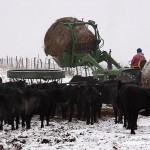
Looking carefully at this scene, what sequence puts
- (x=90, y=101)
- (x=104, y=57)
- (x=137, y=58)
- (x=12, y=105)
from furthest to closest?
1. (x=104, y=57)
2. (x=137, y=58)
3. (x=90, y=101)
4. (x=12, y=105)

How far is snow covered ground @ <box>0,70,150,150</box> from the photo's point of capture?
9.29 metres

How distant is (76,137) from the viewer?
34.0 ft

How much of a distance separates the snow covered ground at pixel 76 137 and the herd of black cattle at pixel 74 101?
40cm

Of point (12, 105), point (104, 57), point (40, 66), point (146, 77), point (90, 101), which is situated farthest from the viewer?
point (40, 66)

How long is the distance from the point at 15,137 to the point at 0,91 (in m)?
3.57

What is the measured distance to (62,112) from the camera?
15.1m

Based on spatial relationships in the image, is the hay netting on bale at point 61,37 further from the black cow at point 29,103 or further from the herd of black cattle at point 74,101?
the black cow at point 29,103

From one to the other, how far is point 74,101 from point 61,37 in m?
7.57

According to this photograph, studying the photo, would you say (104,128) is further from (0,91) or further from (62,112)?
(0,91)

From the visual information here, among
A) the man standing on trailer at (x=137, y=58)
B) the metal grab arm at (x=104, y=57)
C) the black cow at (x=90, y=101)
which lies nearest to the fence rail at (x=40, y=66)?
the metal grab arm at (x=104, y=57)

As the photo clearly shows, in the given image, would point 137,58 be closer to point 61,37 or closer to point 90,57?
point 90,57

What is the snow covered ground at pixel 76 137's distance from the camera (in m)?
9.29

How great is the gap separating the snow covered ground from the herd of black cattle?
0.40 m

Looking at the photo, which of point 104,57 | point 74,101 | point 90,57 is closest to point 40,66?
point 104,57
